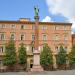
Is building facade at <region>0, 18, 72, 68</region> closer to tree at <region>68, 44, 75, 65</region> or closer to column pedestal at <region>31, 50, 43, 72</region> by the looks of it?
tree at <region>68, 44, 75, 65</region>

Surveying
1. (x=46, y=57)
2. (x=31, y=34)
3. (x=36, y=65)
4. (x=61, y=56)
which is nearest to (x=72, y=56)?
(x=61, y=56)

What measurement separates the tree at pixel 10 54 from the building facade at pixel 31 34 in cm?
396

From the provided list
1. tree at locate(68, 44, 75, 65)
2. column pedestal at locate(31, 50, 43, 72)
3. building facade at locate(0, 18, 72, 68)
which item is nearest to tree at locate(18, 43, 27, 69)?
building facade at locate(0, 18, 72, 68)

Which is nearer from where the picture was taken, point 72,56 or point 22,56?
point 22,56

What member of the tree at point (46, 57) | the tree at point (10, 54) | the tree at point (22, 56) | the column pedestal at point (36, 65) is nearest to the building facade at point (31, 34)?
the tree at point (22, 56)

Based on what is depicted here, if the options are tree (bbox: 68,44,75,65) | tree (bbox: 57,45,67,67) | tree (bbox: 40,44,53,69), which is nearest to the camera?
tree (bbox: 40,44,53,69)

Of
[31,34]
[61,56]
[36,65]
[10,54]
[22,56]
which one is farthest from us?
[31,34]

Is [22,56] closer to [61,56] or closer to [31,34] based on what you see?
[31,34]

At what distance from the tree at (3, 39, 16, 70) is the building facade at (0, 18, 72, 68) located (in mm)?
3961

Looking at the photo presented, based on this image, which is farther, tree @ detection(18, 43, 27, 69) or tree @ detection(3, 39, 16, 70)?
tree @ detection(18, 43, 27, 69)

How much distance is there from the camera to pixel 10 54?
200ft

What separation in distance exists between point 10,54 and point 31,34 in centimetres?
935

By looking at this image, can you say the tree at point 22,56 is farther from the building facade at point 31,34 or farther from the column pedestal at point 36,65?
the column pedestal at point 36,65

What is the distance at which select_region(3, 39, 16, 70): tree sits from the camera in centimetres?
6066
